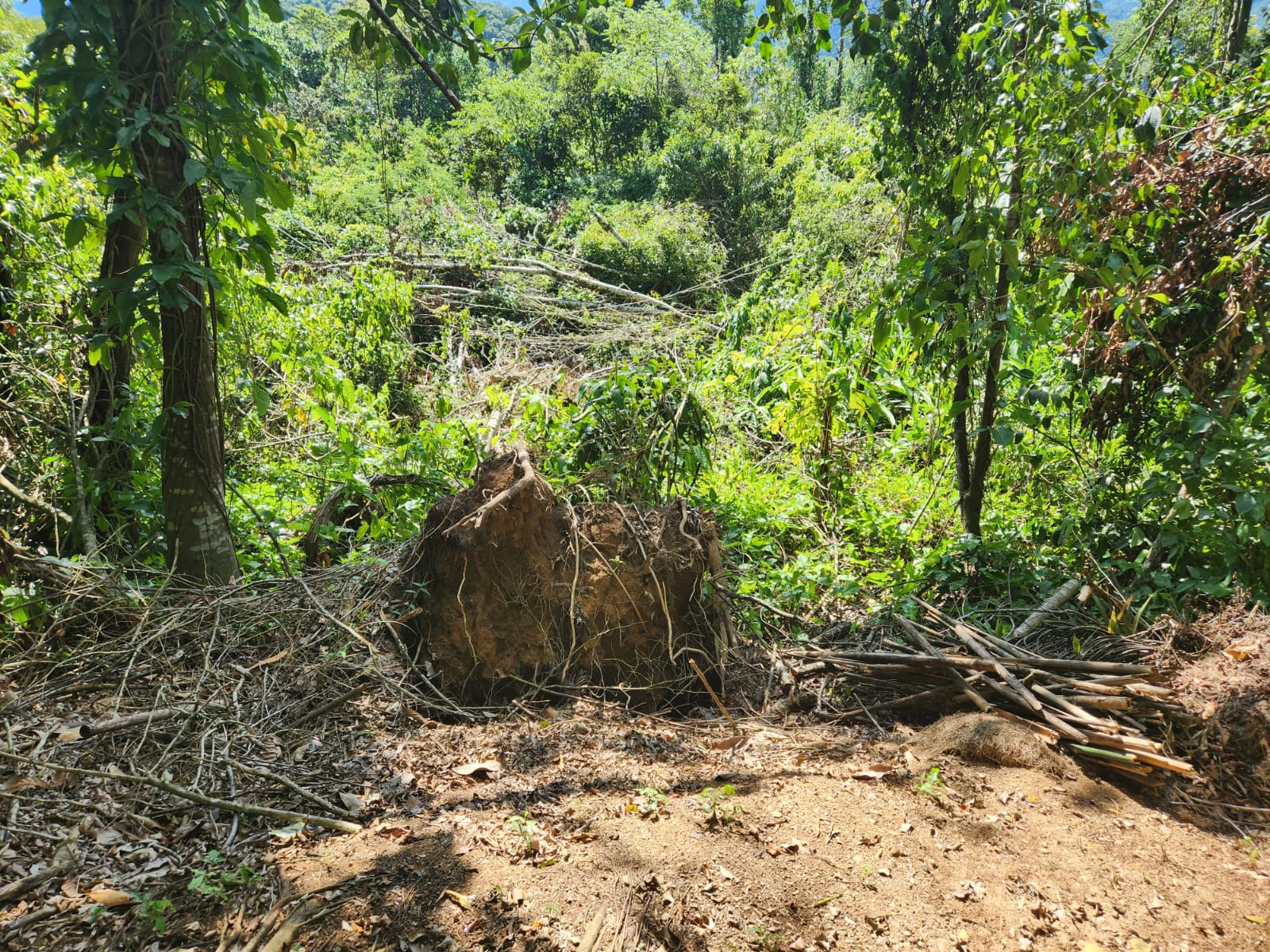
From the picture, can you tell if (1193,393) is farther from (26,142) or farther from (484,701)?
(26,142)

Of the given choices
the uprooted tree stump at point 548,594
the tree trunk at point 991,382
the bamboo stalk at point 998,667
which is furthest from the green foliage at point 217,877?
the tree trunk at point 991,382

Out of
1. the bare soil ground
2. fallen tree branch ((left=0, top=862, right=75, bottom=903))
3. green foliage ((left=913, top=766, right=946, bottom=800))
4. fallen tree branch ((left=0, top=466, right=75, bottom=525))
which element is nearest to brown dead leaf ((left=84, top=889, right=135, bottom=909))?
the bare soil ground

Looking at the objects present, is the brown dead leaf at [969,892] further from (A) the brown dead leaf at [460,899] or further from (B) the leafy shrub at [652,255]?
(B) the leafy shrub at [652,255]

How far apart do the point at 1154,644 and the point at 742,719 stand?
67.7 inches

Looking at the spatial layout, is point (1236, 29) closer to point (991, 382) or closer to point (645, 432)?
point (991, 382)

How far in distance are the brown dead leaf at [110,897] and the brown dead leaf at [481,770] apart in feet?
3.20

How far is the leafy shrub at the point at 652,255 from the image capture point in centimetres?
1163

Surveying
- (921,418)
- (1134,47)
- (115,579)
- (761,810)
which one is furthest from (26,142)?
(921,418)

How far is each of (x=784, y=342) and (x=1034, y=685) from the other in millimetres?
3503

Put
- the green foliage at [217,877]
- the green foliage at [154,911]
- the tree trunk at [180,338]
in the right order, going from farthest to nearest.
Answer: the tree trunk at [180,338] → the green foliage at [217,877] → the green foliage at [154,911]

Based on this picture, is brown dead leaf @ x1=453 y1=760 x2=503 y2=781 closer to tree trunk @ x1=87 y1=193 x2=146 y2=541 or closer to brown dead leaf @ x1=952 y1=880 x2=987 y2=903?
brown dead leaf @ x1=952 y1=880 x2=987 y2=903

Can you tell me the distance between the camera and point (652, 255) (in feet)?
38.1

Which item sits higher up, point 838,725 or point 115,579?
point 115,579

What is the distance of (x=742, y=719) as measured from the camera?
3.21 metres
